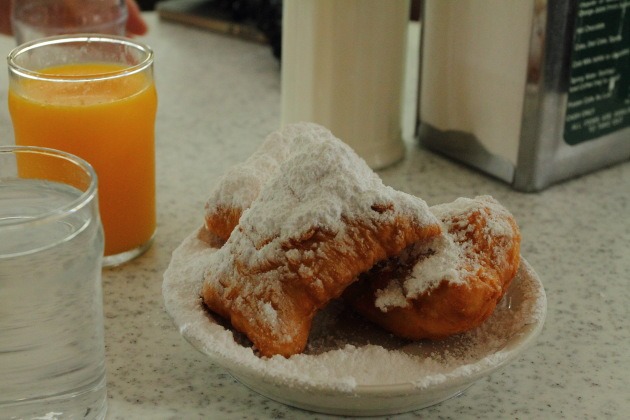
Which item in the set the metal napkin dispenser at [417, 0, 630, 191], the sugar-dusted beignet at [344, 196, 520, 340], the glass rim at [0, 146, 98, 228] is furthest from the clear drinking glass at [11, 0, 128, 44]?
the sugar-dusted beignet at [344, 196, 520, 340]

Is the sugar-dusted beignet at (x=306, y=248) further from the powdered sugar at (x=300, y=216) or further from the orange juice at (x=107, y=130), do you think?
the orange juice at (x=107, y=130)

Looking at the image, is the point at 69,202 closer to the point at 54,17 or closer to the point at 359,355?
the point at 359,355

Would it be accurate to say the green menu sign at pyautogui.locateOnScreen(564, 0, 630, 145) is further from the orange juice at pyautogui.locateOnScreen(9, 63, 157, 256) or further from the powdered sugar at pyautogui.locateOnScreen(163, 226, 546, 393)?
the orange juice at pyautogui.locateOnScreen(9, 63, 157, 256)

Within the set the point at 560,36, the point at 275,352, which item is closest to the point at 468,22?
the point at 560,36

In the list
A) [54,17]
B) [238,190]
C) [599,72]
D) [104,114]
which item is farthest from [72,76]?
[599,72]

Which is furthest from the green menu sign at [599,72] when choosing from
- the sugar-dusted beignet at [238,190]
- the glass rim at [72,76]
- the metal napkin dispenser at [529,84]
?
the glass rim at [72,76]
